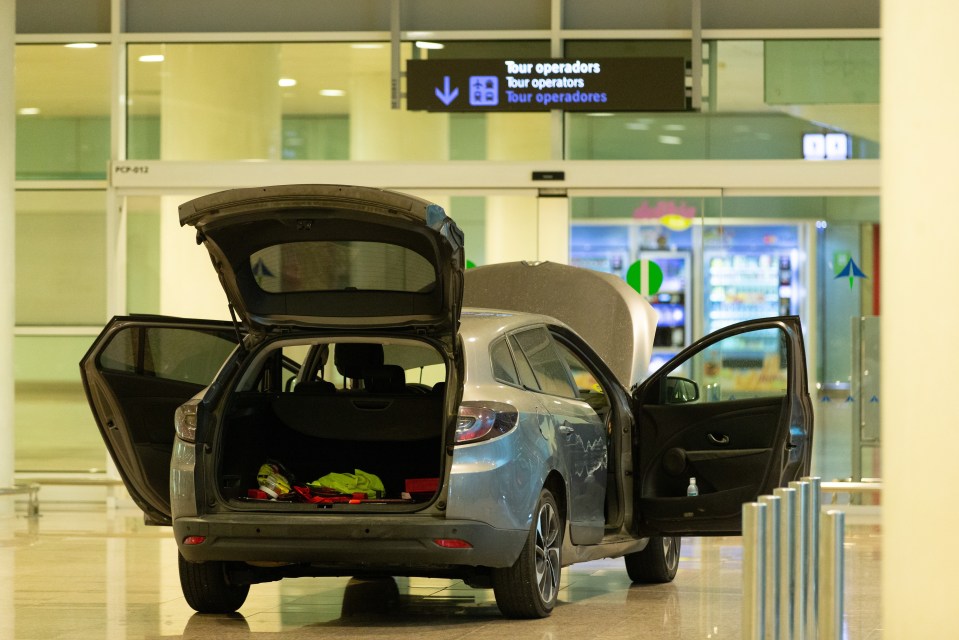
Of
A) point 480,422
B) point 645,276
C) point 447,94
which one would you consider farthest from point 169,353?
→ point 645,276

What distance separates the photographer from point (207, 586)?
314 inches

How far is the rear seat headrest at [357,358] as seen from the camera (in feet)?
27.9

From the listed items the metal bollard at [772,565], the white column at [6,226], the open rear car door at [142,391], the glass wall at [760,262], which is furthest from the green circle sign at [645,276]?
the metal bollard at [772,565]

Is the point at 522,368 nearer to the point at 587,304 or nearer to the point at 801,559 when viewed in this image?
the point at 587,304

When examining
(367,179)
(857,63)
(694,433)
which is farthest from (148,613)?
(857,63)

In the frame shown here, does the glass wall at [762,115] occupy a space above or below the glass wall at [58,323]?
above

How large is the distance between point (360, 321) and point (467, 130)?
24.5 feet

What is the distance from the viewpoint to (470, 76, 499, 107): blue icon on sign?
14.9m

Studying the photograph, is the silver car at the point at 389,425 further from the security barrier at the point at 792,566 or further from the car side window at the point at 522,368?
the security barrier at the point at 792,566

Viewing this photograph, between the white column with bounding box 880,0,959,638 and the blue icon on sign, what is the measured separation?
9525 mm

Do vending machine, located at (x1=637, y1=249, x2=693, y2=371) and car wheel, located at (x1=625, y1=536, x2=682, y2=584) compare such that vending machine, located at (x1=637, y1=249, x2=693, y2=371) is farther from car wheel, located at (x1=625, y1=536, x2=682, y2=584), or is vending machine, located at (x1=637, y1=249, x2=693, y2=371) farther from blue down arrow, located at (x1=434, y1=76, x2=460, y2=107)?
car wheel, located at (x1=625, y1=536, x2=682, y2=584)

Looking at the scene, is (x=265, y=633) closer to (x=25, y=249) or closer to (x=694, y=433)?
(x=694, y=433)

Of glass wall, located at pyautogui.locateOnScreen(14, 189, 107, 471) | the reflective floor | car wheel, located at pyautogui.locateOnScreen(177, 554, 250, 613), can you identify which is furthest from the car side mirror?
glass wall, located at pyautogui.locateOnScreen(14, 189, 107, 471)

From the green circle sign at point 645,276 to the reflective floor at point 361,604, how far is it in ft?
12.7
